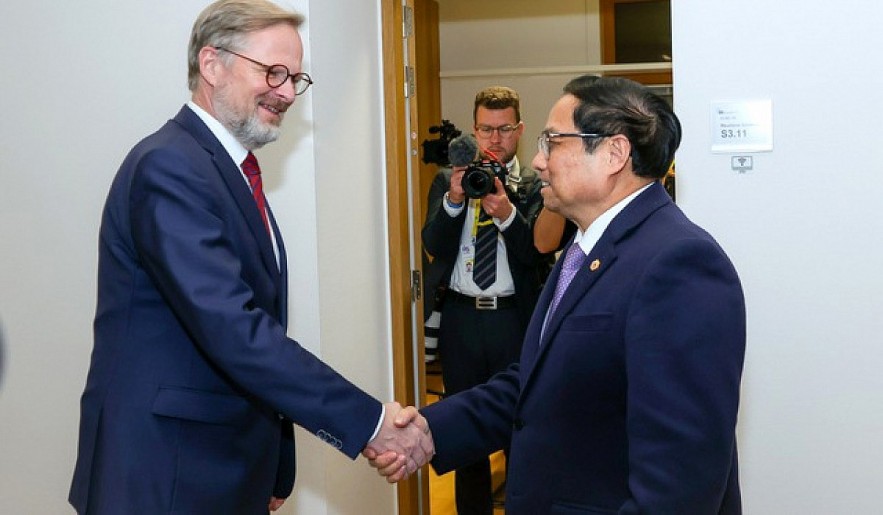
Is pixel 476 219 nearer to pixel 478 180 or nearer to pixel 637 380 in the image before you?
pixel 478 180

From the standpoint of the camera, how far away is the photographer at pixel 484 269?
3.79m

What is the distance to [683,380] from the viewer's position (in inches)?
Answer: 66.9

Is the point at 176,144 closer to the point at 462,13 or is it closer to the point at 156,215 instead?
the point at 156,215

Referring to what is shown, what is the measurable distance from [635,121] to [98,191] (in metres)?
1.85

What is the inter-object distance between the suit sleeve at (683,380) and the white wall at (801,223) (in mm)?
1438

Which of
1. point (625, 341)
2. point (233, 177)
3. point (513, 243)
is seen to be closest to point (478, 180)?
point (513, 243)

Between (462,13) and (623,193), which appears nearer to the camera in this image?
(623,193)

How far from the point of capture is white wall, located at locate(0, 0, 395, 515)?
2955 mm

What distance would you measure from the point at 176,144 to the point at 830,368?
2031mm

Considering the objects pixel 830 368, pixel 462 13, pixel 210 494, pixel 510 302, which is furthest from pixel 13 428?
pixel 462 13

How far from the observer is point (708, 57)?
3094 millimetres

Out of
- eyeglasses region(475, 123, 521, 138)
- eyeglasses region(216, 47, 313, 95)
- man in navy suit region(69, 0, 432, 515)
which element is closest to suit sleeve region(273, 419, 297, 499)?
man in navy suit region(69, 0, 432, 515)

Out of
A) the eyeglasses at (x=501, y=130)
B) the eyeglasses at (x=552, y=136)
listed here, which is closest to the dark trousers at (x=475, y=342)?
the eyeglasses at (x=501, y=130)

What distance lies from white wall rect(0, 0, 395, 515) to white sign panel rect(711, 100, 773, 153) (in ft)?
3.61
